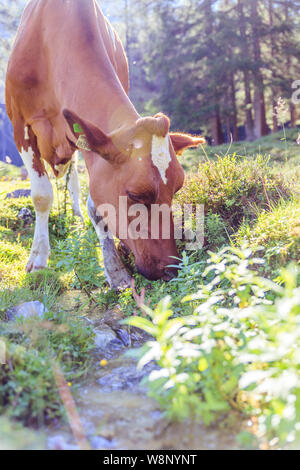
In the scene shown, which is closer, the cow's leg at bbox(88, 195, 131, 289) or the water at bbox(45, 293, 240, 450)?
the water at bbox(45, 293, 240, 450)

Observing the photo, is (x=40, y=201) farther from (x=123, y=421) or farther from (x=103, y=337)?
(x=123, y=421)

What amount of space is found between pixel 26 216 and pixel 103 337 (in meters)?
3.43

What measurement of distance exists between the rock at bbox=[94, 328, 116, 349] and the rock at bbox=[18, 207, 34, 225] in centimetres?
326

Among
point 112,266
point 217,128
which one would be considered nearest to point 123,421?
point 112,266

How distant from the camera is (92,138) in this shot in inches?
119

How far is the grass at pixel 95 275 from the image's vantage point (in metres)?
1.85

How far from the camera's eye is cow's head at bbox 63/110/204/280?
2996mm

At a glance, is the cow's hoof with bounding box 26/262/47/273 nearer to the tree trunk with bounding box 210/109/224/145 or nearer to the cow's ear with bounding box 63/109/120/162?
the cow's ear with bounding box 63/109/120/162

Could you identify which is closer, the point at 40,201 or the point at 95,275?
the point at 95,275

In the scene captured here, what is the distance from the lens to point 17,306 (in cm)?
→ 284

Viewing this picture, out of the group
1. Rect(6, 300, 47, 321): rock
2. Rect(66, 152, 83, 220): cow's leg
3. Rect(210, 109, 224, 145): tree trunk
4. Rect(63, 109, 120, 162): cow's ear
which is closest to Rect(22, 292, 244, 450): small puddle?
Rect(6, 300, 47, 321): rock

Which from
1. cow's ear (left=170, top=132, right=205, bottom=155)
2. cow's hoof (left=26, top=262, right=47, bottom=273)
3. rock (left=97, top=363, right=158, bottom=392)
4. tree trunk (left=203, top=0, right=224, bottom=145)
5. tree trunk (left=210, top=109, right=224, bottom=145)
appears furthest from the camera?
tree trunk (left=210, top=109, right=224, bottom=145)
